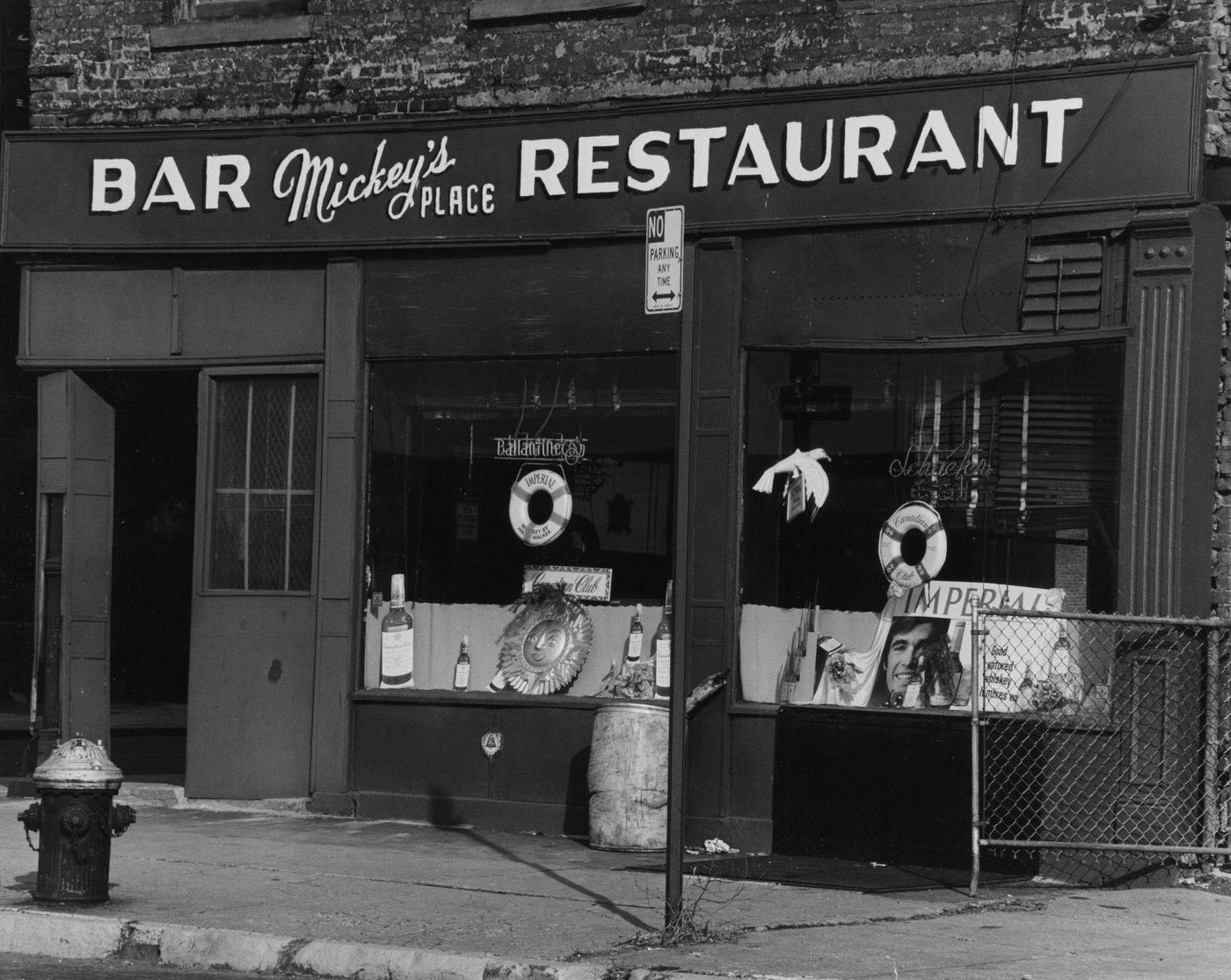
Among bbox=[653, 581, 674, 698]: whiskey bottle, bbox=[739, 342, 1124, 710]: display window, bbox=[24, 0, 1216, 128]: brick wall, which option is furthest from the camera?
bbox=[653, 581, 674, 698]: whiskey bottle

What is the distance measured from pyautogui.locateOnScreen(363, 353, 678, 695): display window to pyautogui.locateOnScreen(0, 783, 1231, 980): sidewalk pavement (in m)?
1.51

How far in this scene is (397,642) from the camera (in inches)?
489

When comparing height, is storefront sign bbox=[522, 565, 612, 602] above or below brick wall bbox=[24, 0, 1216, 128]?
below

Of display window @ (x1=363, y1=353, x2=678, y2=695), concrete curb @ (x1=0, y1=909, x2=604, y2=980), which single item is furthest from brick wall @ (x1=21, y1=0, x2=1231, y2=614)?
concrete curb @ (x1=0, y1=909, x2=604, y2=980)

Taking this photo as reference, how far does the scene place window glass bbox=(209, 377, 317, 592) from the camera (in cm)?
1267

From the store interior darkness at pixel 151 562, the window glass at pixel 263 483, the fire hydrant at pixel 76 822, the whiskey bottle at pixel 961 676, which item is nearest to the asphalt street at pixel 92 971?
the fire hydrant at pixel 76 822

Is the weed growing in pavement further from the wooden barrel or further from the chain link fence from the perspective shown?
the wooden barrel

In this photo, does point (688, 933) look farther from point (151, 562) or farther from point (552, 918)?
point (151, 562)

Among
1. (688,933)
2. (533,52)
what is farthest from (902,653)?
(533,52)

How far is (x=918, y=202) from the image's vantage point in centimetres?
1096

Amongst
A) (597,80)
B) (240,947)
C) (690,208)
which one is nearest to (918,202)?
(690,208)

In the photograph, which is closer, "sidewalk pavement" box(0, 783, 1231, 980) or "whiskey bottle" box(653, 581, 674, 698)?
"sidewalk pavement" box(0, 783, 1231, 980)

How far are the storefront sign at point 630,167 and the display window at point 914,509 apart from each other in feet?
3.17

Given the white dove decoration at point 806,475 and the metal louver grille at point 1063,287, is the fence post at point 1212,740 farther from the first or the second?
the white dove decoration at point 806,475
